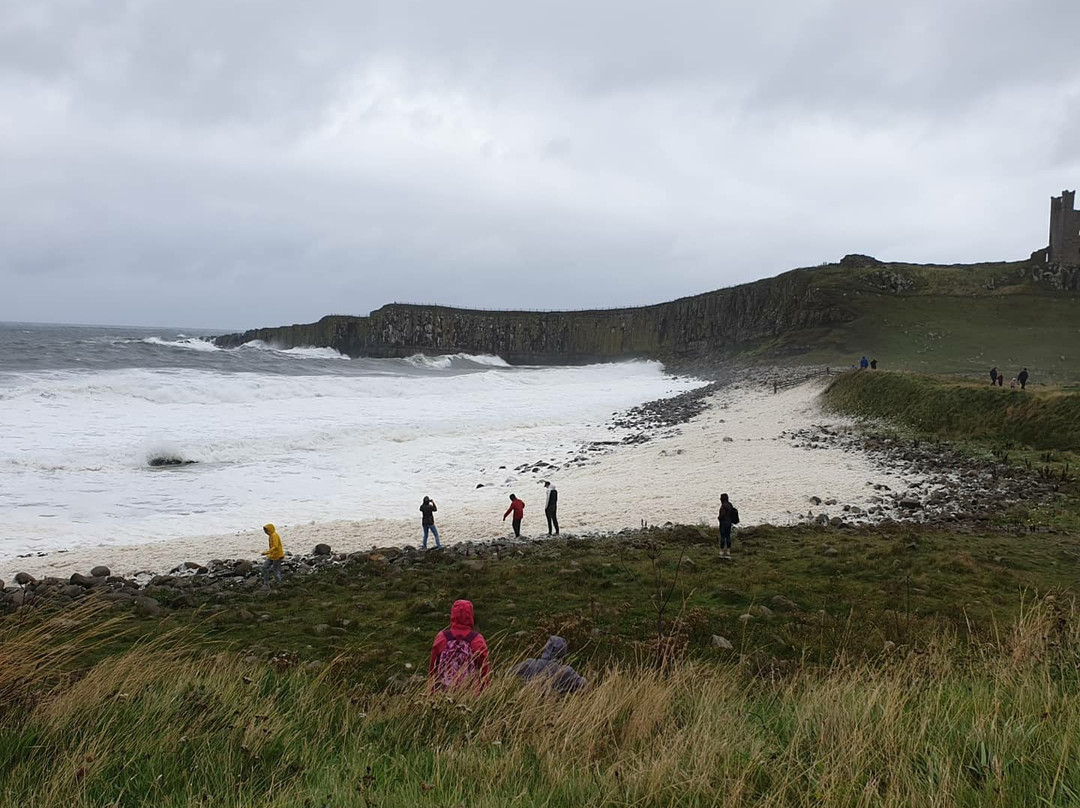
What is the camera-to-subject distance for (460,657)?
5.18 meters

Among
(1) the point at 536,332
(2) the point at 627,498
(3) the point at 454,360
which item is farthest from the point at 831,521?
(1) the point at 536,332

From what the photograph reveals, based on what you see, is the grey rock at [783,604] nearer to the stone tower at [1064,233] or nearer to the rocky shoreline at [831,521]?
the rocky shoreline at [831,521]

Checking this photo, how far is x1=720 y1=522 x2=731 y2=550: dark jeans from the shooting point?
445 inches

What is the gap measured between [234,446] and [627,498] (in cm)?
1711

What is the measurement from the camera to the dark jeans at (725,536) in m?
11.3

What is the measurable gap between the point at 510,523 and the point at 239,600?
23.1ft

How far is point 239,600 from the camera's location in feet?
32.5

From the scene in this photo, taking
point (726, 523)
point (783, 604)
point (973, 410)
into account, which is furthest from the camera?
point (973, 410)

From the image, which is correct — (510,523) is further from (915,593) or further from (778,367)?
(778,367)

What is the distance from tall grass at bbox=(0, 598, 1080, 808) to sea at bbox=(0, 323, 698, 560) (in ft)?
42.1

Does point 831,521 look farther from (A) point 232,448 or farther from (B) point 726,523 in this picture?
(A) point 232,448

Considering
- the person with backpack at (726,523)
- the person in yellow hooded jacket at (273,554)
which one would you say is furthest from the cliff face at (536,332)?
the person in yellow hooded jacket at (273,554)

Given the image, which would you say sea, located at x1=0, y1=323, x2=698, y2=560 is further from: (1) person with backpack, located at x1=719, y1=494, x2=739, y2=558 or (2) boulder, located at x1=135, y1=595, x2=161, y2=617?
(1) person with backpack, located at x1=719, y1=494, x2=739, y2=558

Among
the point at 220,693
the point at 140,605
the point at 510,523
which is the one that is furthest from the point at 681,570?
the point at 140,605
